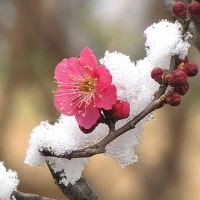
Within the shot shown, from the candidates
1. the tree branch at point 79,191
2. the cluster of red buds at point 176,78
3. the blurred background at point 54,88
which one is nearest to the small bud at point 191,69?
the cluster of red buds at point 176,78

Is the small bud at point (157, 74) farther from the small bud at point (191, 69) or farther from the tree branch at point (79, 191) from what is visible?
the tree branch at point (79, 191)

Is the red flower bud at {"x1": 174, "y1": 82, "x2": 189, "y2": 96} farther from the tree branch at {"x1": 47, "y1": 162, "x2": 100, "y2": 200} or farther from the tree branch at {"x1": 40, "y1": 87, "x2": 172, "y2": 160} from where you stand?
the tree branch at {"x1": 47, "y1": 162, "x2": 100, "y2": 200}

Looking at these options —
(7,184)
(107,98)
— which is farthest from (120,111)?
(7,184)

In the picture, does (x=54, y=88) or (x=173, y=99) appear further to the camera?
(x=54, y=88)

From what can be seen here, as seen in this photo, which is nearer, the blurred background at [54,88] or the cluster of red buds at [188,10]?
the cluster of red buds at [188,10]

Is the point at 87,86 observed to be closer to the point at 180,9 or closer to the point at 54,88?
the point at 180,9

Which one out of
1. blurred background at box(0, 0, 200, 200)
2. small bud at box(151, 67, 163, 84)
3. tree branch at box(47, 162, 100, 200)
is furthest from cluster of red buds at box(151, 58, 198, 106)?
blurred background at box(0, 0, 200, 200)

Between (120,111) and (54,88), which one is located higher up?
(54,88)
